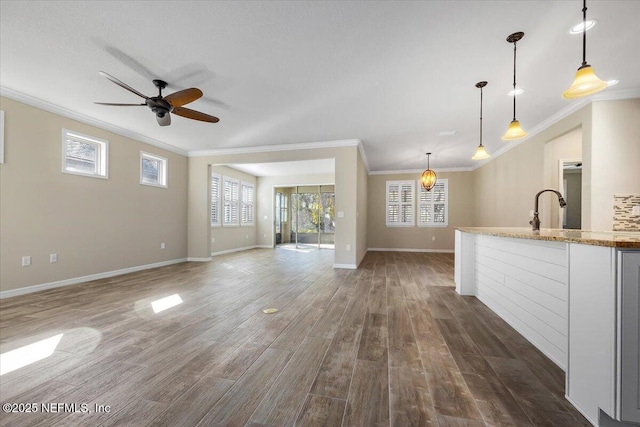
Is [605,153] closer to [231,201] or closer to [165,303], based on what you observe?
[165,303]

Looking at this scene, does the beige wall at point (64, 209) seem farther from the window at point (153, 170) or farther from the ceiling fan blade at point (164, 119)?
the ceiling fan blade at point (164, 119)

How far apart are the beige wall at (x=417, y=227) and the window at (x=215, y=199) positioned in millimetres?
5044

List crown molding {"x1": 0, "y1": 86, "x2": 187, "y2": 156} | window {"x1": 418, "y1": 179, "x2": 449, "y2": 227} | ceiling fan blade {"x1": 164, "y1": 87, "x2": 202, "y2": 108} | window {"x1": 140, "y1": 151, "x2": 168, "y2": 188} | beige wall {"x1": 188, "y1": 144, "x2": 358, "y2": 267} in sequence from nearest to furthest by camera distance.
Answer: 1. ceiling fan blade {"x1": 164, "y1": 87, "x2": 202, "y2": 108}
2. crown molding {"x1": 0, "y1": 86, "x2": 187, "y2": 156}
3. window {"x1": 140, "y1": 151, "x2": 168, "y2": 188}
4. beige wall {"x1": 188, "y1": 144, "x2": 358, "y2": 267}
5. window {"x1": 418, "y1": 179, "x2": 449, "y2": 227}

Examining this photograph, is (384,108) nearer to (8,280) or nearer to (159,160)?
(159,160)

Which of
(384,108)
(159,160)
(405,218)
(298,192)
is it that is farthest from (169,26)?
(405,218)

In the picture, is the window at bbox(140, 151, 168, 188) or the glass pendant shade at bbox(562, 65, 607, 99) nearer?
the glass pendant shade at bbox(562, 65, 607, 99)

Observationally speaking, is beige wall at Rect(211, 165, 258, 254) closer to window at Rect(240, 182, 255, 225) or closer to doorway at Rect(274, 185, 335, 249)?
window at Rect(240, 182, 255, 225)

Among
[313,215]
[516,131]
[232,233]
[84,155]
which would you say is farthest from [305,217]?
[516,131]

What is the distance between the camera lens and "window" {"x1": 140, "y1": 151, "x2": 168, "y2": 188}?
18.2 ft

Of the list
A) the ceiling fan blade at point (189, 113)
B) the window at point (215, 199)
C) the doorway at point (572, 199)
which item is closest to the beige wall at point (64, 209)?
the window at point (215, 199)

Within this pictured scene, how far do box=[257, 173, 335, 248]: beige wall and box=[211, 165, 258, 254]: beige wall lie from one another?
0.80ft

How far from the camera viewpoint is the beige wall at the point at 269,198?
965 centimetres

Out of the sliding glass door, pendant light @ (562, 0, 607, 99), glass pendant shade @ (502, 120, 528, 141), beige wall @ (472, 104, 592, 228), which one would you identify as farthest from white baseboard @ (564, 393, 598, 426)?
the sliding glass door

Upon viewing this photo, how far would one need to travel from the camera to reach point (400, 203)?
9.15 m
